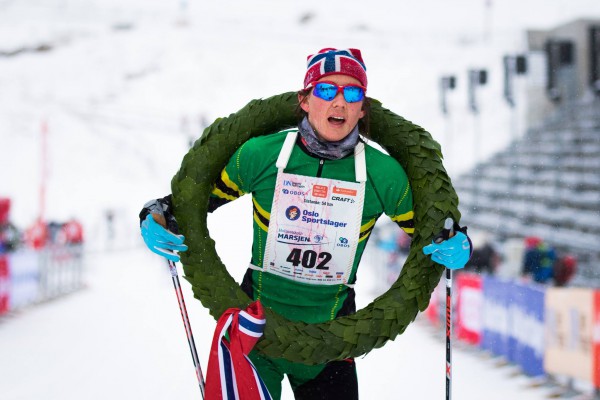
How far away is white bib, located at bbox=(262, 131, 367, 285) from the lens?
3271 mm

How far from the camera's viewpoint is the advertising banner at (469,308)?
10.3 meters

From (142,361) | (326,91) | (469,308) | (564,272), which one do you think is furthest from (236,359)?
(469,308)

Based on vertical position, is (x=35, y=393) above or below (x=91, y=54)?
below

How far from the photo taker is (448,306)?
3523 millimetres

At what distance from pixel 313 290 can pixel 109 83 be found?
59963 mm

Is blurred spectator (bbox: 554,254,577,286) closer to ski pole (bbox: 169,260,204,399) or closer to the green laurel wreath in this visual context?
the green laurel wreath

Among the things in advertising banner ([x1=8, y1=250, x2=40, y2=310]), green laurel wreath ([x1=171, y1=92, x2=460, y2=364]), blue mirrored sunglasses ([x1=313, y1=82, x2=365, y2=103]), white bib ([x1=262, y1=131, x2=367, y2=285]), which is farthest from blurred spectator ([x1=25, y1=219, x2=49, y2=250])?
blue mirrored sunglasses ([x1=313, y1=82, x2=365, y2=103])

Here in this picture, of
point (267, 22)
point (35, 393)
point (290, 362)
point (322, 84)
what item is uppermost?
point (267, 22)

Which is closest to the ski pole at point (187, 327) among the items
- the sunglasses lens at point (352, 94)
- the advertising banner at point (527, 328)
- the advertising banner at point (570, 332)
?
the sunglasses lens at point (352, 94)

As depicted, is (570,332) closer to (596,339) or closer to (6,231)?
(596,339)

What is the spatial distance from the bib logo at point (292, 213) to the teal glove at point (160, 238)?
0.41 metres

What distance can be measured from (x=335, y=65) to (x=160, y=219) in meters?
0.88

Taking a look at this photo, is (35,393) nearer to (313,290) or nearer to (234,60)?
(313,290)

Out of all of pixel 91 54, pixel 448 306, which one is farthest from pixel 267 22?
pixel 448 306
